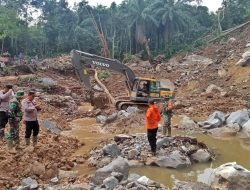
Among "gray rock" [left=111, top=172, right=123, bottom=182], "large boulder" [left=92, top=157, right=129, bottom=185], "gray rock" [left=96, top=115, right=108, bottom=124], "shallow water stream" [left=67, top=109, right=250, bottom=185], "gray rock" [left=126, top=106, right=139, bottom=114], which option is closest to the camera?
"gray rock" [left=111, top=172, right=123, bottom=182]

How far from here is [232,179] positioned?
762cm

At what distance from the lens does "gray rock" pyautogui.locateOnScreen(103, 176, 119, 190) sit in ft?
24.2

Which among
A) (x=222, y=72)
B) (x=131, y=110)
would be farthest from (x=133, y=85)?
(x=222, y=72)

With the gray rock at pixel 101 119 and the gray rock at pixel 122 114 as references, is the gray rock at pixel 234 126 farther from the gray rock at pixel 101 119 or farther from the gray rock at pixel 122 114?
the gray rock at pixel 101 119

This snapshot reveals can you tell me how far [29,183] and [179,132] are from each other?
8.50m

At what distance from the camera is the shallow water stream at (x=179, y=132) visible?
9609 mm

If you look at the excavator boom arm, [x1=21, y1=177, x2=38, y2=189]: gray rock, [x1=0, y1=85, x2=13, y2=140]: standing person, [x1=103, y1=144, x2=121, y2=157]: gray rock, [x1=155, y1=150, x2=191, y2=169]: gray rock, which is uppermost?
the excavator boom arm

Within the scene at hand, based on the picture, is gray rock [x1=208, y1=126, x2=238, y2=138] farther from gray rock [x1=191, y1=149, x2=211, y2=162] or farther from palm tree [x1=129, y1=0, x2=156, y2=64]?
palm tree [x1=129, y1=0, x2=156, y2=64]

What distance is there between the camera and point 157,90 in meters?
20.0

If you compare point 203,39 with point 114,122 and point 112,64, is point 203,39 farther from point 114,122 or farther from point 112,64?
point 114,122

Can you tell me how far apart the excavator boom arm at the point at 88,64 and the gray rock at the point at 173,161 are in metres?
9.71

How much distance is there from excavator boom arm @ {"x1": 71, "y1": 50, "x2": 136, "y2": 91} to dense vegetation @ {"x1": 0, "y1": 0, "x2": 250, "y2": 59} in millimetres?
25179

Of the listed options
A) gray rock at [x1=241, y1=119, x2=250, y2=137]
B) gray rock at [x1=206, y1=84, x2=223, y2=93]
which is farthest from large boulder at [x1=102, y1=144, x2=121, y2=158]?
gray rock at [x1=206, y1=84, x2=223, y2=93]

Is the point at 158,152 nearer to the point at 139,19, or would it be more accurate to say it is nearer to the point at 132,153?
the point at 132,153
